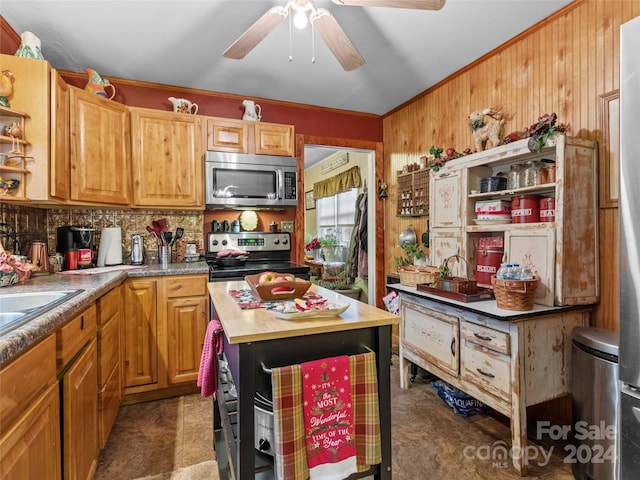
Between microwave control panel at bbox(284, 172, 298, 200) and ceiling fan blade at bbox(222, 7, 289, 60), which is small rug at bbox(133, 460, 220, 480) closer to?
microwave control panel at bbox(284, 172, 298, 200)

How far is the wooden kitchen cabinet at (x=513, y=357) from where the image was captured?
69.3 inches

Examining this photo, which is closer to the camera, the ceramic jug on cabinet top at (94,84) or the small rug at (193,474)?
Result: the small rug at (193,474)

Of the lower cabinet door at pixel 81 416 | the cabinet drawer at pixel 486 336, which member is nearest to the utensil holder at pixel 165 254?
the lower cabinet door at pixel 81 416

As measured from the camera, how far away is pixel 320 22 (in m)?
1.64

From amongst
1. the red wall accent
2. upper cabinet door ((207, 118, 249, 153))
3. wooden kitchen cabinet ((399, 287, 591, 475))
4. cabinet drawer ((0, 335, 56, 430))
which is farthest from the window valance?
cabinet drawer ((0, 335, 56, 430))

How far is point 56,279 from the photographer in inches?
82.2

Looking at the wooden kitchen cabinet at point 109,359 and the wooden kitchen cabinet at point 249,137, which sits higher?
the wooden kitchen cabinet at point 249,137

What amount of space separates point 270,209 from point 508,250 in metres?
2.19

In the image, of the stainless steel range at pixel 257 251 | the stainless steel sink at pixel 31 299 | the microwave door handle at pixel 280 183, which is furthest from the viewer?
the microwave door handle at pixel 280 183

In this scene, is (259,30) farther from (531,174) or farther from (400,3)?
(531,174)

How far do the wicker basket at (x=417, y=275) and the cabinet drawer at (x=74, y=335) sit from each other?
6.99 ft

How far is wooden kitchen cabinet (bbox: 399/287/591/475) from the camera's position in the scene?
1760 mm

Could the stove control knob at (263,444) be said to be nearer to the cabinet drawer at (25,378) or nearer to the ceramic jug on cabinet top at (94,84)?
the cabinet drawer at (25,378)

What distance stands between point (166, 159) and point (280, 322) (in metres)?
2.27
